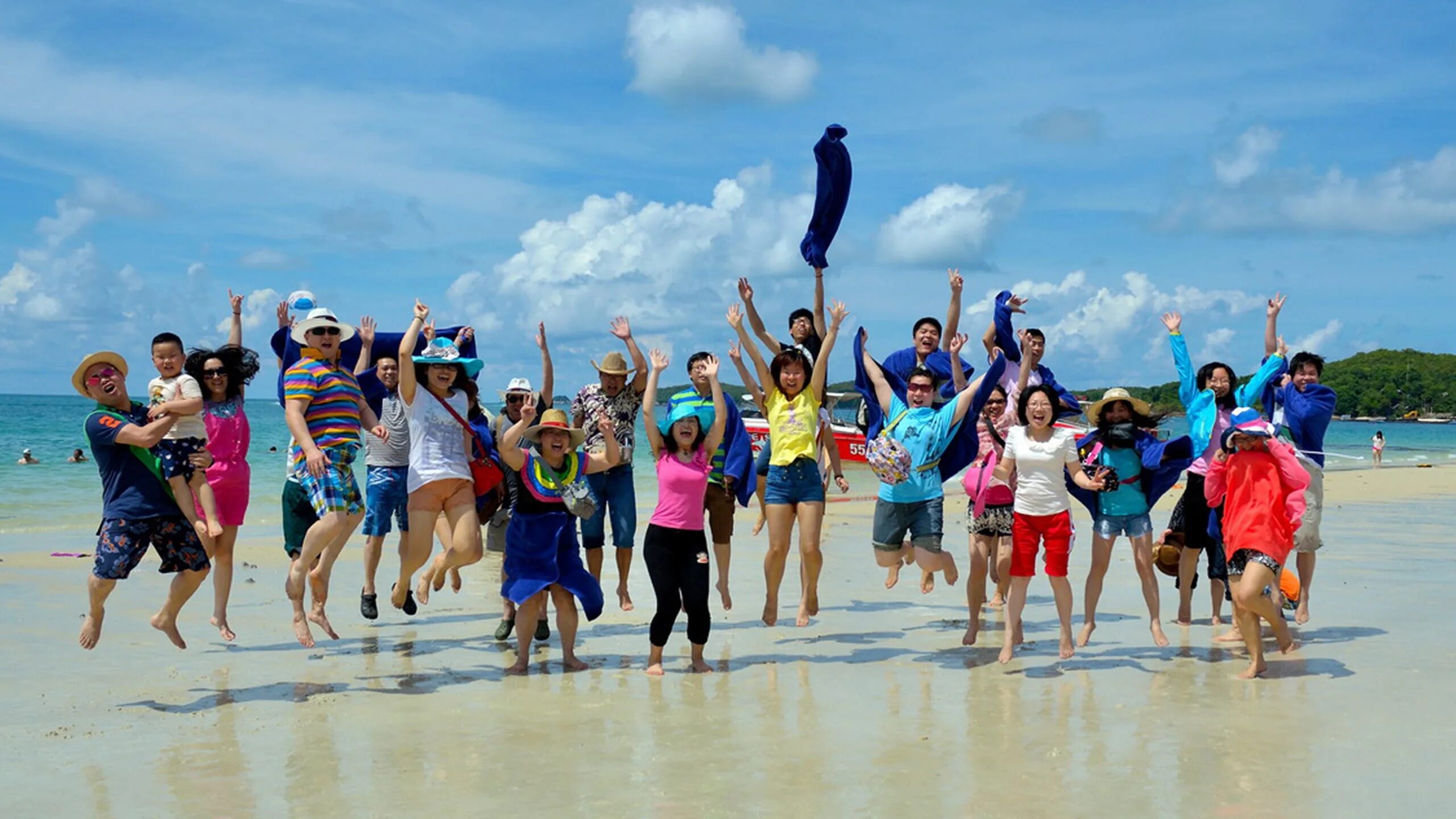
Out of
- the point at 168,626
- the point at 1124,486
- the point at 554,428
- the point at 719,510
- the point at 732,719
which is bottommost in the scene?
the point at 732,719

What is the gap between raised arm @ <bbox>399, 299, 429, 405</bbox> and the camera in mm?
7629

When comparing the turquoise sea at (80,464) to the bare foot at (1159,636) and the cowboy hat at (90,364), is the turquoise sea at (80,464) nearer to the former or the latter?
the bare foot at (1159,636)

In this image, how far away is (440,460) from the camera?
811cm

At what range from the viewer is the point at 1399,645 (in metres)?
8.23

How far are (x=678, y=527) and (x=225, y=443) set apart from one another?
Result: 3051 mm

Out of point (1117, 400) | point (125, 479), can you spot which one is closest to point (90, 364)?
point (125, 479)

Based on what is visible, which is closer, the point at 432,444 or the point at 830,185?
the point at 432,444

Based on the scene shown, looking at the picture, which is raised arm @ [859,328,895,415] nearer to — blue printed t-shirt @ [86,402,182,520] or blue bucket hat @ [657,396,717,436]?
blue bucket hat @ [657,396,717,436]

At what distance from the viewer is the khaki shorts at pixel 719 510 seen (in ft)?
30.0

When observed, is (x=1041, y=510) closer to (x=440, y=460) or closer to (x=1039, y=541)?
(x=1039, y=541)

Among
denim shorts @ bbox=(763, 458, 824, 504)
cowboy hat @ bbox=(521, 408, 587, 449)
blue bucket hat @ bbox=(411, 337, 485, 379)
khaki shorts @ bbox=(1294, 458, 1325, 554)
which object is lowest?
khaki shorts @ bbox=(1294, 458, 1325, 554)

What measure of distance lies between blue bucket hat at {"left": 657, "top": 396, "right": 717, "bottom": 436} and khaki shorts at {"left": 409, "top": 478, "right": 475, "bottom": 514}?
133cm

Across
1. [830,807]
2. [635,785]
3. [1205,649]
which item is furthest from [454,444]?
[1205,649]

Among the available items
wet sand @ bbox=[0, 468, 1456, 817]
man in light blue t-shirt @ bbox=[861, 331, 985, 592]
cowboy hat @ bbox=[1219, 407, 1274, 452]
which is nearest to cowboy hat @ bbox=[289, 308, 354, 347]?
wet sand @ bbox=[0, 468, 1456, 817]
